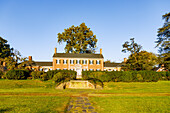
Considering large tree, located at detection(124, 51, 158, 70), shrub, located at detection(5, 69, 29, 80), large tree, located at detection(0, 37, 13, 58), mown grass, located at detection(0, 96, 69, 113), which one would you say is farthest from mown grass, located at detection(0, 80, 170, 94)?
large tree, located at detection(0, 37, 13, 58)

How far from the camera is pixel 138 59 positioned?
136 feet

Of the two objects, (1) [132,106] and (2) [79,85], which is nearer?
→ (1) [132,106]

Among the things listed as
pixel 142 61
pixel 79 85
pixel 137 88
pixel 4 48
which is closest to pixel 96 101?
pixel 79 85

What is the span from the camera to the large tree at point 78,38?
173ft

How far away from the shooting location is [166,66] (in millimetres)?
32125

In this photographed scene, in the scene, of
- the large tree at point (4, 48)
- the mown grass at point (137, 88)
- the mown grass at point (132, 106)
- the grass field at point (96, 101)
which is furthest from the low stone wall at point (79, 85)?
the large tree at point (4, 48)

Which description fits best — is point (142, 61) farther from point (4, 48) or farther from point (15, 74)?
point (4, 48)

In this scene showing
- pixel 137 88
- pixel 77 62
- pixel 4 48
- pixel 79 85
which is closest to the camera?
pixel 79 85

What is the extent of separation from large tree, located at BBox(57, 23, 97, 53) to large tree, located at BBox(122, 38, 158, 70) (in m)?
Answer: 13.5

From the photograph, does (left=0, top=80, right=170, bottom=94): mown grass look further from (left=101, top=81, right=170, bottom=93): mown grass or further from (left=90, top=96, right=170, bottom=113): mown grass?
(left=90, top=96, right=170, bottom=113): mown grass

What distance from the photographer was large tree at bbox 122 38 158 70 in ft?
123

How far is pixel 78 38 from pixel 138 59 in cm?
2191

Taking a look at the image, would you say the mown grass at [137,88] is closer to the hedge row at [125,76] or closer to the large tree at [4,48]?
the hedge row at [125,76]

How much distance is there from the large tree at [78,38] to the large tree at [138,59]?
13.5m
